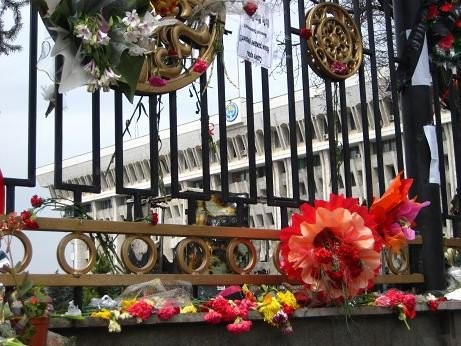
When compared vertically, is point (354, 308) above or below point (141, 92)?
below

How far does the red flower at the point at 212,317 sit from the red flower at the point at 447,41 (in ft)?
9.92

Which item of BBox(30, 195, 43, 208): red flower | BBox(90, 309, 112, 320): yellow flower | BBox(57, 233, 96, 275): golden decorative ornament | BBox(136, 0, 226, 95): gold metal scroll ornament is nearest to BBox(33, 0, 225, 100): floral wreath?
BBox(136, 0, 226, 95): gold metal scroll ornament

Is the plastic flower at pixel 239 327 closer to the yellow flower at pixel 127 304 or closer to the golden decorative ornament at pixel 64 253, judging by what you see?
the yellow flower at pixel 127 304

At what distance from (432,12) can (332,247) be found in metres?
2.40

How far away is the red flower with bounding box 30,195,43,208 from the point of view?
339 cm

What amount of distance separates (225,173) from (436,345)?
1728 mm

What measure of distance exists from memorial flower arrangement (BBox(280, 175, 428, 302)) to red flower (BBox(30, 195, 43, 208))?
1.19 meters

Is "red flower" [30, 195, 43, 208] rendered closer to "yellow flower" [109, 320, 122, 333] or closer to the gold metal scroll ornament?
"yellow flower" [109, 320, 122, 333]

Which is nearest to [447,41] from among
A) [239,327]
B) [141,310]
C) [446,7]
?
[446,7]

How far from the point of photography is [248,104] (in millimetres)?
4375

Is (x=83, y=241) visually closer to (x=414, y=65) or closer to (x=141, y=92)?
(x=141, y=92)

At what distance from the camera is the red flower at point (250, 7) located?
432 cm

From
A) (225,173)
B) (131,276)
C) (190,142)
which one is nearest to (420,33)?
(225,173)

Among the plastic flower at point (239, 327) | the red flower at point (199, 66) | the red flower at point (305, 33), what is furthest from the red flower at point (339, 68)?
the plastic flower at point (239, 327)
